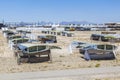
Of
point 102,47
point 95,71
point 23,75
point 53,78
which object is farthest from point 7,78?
point 102,47

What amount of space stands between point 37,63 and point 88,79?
691cm

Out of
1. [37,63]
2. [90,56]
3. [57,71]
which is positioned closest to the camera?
[57,71]

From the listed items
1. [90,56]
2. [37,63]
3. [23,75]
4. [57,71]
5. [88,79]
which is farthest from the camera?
[90,56]

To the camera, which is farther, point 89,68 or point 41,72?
point 89,68

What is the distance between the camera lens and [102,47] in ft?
79.2

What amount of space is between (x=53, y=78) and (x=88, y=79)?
1.67 m

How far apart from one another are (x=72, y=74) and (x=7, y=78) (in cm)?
332

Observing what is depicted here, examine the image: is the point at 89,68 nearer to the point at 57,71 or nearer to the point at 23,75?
the point at 57,71

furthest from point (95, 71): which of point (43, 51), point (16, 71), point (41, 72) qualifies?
point (43, 51)

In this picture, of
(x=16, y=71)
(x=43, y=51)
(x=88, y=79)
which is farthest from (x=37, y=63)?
(x=88, y=79)

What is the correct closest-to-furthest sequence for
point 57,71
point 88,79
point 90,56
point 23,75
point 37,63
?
point 88,79, point 23,75, point 57,71, point 37,63, point 90,56

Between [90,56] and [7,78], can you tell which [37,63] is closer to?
[90,56]

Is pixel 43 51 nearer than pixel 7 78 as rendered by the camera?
No

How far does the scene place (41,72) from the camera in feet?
55.2
